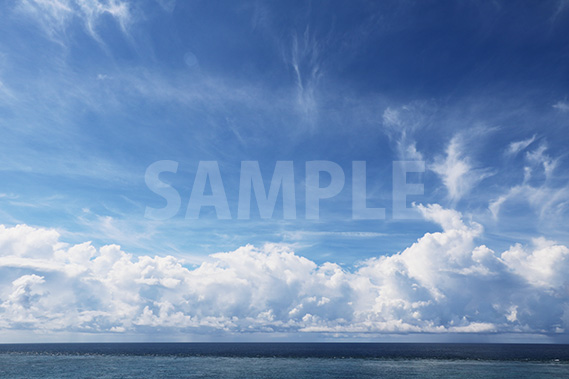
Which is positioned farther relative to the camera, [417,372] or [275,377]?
[417,372]

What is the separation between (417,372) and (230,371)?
180 feet

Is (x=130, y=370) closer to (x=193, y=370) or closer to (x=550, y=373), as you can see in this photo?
(x=193, y=370)

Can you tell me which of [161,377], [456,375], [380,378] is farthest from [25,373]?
[456,375]

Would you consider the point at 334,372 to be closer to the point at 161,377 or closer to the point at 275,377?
the point at 275,377

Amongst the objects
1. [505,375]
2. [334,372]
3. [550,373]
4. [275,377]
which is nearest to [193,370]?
[275,377]

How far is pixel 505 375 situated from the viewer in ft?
329

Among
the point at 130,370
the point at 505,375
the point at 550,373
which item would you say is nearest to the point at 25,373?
the point at 130,370

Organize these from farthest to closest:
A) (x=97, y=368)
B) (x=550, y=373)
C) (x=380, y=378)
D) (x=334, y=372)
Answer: (x=97, y=368)
(x=334, y=372)
(x=550, y=373)
(x=380, y=378)

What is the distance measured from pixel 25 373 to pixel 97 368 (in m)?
19.8

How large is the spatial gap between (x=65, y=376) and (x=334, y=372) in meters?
74.8

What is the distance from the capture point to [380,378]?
319 feet

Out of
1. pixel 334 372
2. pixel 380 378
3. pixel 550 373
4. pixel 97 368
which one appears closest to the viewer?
pixel 380 378

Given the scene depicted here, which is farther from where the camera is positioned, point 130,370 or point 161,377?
point 130,370

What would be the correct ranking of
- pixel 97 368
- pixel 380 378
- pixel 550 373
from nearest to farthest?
pixel 380 378, pixel 550 373, pixel 97 368
